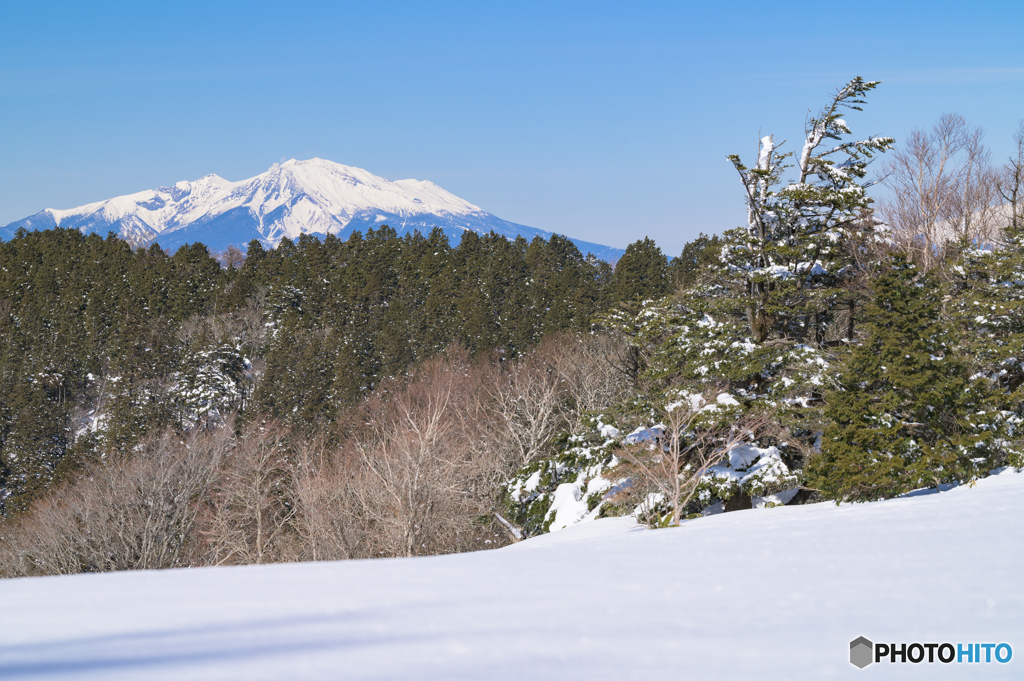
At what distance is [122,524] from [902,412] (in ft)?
81.7

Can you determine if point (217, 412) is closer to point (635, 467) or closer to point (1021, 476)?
point (635, 467)

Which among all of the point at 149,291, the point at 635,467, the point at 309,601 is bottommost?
the point at 635,467

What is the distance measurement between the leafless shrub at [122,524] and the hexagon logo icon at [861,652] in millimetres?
25759

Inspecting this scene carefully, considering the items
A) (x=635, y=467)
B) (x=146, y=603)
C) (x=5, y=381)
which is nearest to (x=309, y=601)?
(x=146, y=603)

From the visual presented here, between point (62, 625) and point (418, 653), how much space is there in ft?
5.98

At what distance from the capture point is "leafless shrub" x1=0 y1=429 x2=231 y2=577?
2459 cm

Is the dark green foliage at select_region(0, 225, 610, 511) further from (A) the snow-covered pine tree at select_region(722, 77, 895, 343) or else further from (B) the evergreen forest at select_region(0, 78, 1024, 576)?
(A) the snow-covered pine tree at select_region(722, 77, 895, 343)

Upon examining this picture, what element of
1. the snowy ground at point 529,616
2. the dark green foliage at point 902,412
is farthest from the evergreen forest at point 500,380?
the snowy ground at point 529,616

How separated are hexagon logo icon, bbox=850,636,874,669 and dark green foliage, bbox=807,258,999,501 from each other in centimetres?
927

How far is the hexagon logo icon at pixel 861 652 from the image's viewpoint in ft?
9.58

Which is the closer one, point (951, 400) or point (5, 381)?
point (951, 400)

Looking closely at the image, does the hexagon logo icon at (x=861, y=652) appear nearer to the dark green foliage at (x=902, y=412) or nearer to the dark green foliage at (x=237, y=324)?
the dark green foliage at (x=902, y=412)

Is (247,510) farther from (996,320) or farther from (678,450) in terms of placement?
(996,320)

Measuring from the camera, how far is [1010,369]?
14.8 meters
